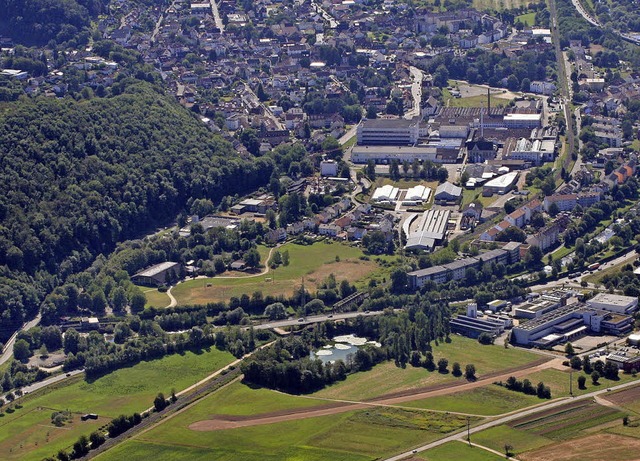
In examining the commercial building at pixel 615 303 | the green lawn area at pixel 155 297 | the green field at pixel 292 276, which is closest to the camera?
the commercial building at pixel 615 303

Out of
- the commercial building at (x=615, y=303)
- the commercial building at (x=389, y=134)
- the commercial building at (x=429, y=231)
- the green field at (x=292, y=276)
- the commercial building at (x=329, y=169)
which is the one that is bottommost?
the commercial building at (x=615, y=303)

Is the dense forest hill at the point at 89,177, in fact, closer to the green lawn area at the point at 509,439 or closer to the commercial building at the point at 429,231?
the commercial building at the point at 429,231

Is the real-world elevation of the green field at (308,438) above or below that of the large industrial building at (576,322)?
below

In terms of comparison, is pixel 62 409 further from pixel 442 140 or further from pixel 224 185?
pixel 442 140

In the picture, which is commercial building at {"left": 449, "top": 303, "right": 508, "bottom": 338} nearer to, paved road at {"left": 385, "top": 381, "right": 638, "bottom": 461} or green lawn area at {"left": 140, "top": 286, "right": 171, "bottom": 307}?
paved road at {"left": 385, "top": 381, "right": 638, "bottom": 461}

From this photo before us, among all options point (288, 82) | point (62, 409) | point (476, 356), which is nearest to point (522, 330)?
point (476, 356)

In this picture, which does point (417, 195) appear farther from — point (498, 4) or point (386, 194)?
point (498, 4)

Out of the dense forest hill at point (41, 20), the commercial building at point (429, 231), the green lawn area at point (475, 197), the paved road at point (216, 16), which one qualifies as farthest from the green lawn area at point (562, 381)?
the paved road at point (216, 16)
